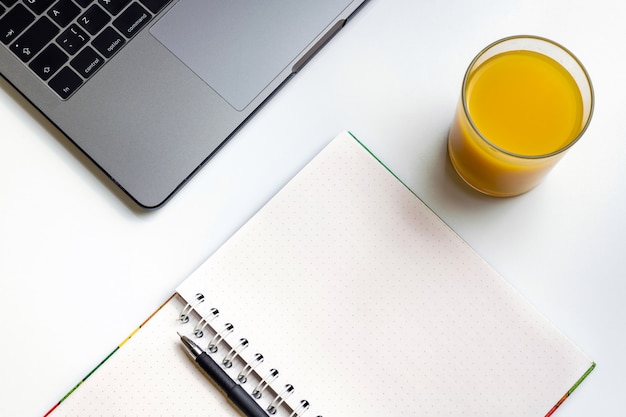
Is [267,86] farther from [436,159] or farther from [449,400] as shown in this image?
[449,400]

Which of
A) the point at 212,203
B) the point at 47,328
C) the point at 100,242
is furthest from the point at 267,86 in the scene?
the point at 47,328

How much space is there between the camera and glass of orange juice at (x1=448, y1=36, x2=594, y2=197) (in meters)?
0.63

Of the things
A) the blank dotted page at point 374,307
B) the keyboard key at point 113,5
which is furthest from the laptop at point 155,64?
the blank dotted page at point 374,307

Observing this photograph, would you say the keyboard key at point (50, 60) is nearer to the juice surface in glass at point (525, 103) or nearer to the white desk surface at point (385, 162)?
the white desk surface at point (385, 162)

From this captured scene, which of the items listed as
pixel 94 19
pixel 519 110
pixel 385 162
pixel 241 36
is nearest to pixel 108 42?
pixel 94 19

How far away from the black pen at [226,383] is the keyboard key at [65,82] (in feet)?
0.98

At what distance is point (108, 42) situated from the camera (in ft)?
2.41

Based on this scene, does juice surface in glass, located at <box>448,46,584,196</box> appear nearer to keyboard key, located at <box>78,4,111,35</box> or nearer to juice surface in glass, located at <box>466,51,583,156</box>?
juice surface in glass, located at <box>466,51,583,156</box>

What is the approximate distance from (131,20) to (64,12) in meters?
0.07

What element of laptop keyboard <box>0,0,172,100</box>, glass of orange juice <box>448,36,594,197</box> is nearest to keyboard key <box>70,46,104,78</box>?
laptop keyboard <box>0,0,172,100</box>

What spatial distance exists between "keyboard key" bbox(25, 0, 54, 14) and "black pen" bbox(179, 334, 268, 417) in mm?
396

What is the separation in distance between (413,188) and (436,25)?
0.19 meters

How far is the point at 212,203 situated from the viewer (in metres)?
0.73

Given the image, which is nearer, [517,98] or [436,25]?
[517,98]
